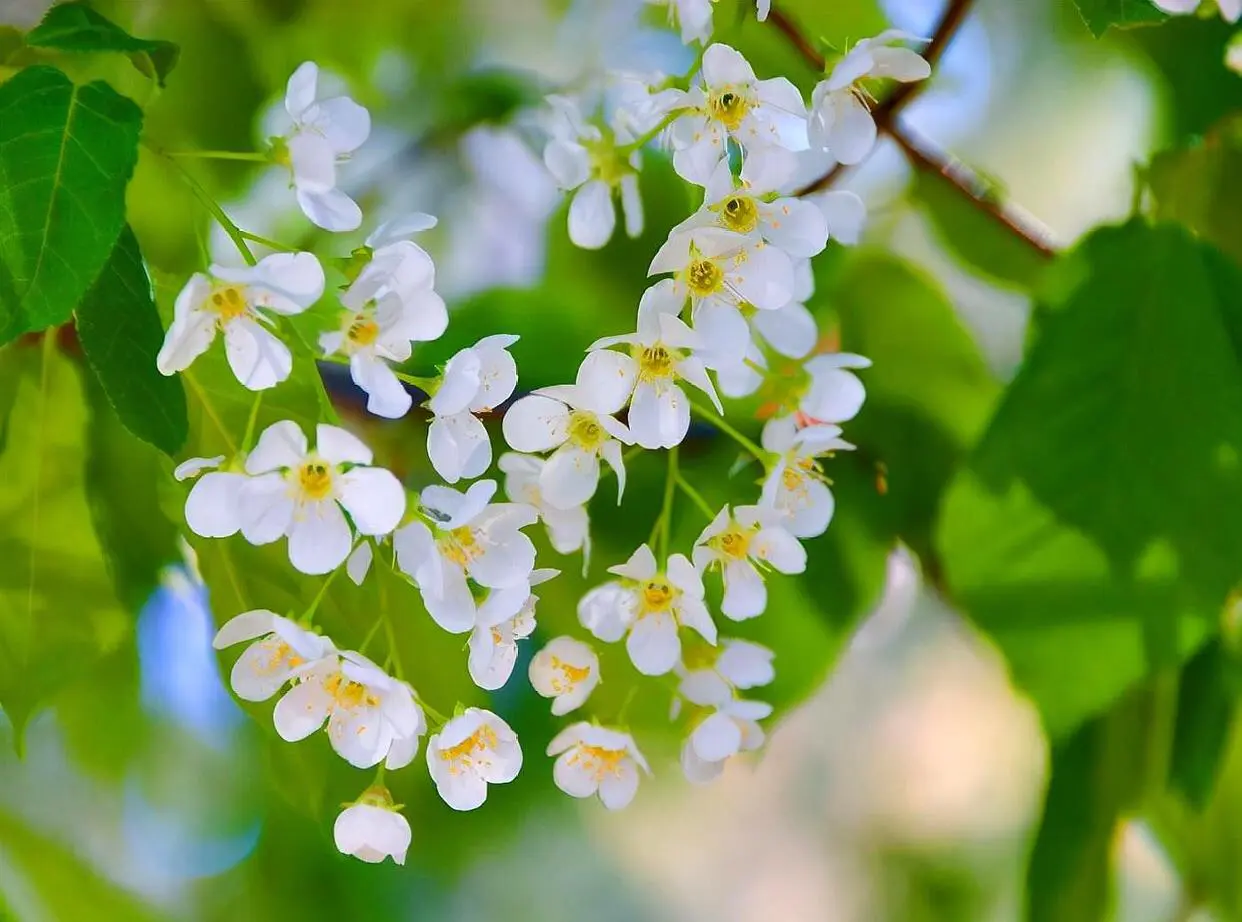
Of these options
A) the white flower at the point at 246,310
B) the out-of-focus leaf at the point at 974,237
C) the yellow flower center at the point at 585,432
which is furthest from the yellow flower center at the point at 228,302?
the out-of-focus leaf at the point at 974,237

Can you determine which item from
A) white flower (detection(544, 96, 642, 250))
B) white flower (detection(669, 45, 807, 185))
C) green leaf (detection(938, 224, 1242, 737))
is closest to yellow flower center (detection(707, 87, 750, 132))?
white flower (detection(669, 45, 807, 185))

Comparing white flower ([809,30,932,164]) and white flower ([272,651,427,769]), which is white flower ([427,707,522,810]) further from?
white flower ([809,30,932,164])

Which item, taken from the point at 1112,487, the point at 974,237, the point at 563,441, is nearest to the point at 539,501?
the point at 563,441

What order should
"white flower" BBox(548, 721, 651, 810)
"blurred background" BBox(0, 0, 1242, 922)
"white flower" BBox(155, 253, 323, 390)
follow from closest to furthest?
"white flower" BBox(155, 253, 323, 390)
"white flower" BBox(548, 721, 651, 810)
"blurred background" BBox(0, 0, 1242, 922)

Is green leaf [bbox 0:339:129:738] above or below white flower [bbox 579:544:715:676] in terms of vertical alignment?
below

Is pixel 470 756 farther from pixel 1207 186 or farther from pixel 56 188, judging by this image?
pixel 1207 186

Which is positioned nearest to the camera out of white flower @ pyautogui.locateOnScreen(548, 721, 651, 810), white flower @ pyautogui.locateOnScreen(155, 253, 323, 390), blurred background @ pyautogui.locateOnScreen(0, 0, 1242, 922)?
white flower @ pyautogui.locateOnScreen(155, 253, 323, 390)
